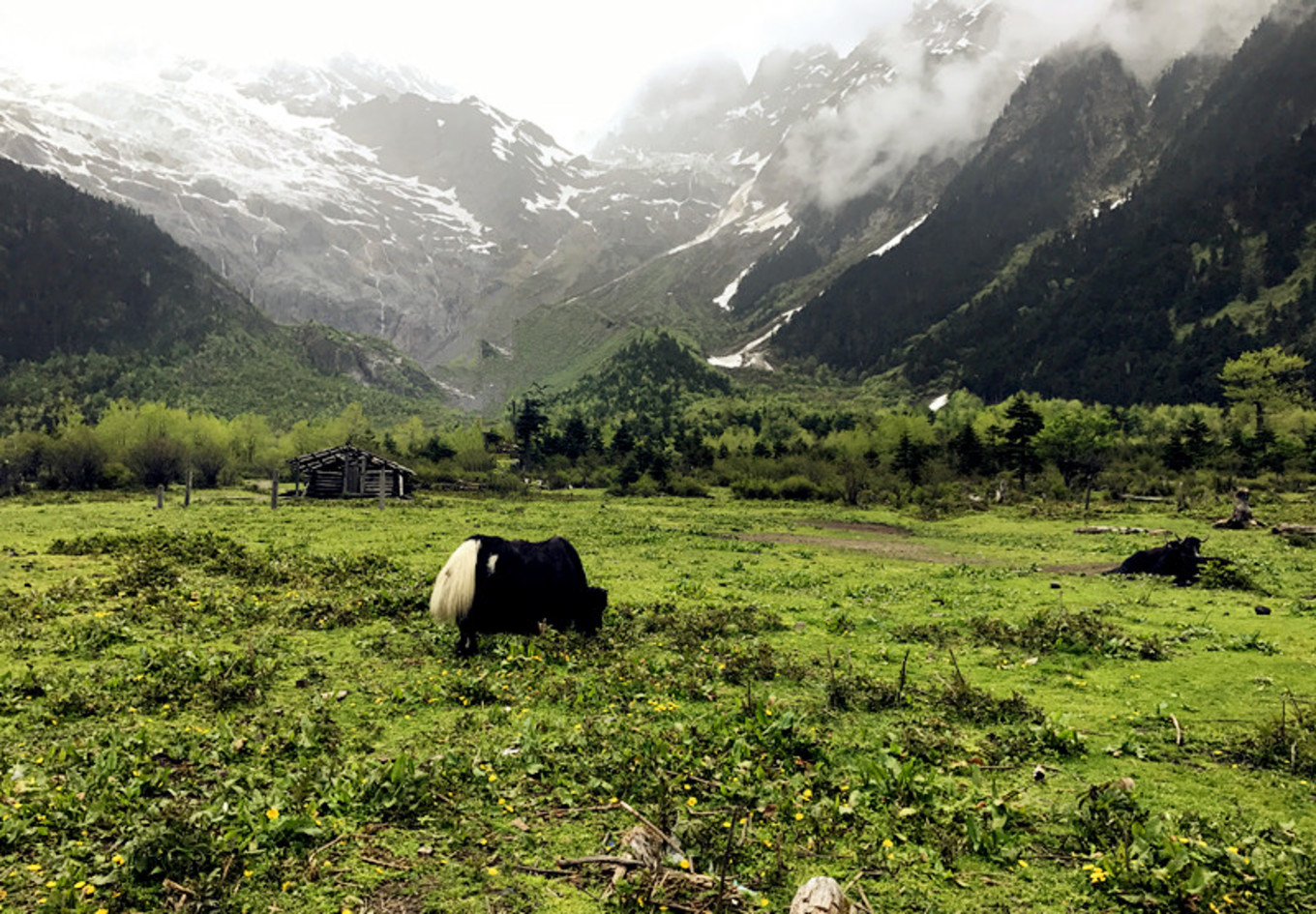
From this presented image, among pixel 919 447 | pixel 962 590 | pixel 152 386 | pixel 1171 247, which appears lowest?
pixel 962 590

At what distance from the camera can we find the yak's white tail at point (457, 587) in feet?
41.4

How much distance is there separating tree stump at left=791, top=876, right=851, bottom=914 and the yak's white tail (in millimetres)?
8700

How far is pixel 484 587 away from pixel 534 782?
581 cm

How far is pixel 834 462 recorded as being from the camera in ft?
254

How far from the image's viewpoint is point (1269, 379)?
9975 centimetres

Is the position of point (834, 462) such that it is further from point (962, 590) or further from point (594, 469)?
point (962, 590)

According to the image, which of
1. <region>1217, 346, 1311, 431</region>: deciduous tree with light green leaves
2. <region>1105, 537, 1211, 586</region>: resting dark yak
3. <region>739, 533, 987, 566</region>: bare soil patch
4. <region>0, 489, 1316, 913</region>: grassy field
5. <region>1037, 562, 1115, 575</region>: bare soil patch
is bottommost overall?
<region>739, 533, 987, 566</region>: bare soil patch

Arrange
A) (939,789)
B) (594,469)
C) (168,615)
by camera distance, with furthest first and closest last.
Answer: (594,469)
(168,615)
(939,789)

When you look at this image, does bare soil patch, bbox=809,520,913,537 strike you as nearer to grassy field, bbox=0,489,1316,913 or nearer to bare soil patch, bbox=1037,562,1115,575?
bare soil patch, bbox=1037,562,1115,575

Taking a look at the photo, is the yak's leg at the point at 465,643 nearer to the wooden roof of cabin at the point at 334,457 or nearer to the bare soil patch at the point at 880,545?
the bare soil patch at the point at 880,545

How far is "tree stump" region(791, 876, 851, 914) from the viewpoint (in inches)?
191

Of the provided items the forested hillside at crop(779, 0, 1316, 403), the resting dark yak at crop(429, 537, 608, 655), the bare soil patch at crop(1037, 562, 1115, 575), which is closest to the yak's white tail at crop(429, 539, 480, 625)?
the resting dark yak at crop(429, 537, 608, 655)

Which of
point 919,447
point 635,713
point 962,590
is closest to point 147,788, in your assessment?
point 635,713

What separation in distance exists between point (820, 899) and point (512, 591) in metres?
9.04
